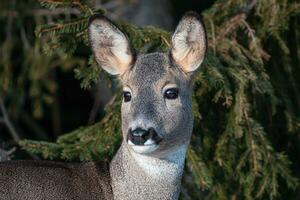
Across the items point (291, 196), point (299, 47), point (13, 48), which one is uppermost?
point (299, 47)

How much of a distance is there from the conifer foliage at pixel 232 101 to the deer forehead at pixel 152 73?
23.3 inches

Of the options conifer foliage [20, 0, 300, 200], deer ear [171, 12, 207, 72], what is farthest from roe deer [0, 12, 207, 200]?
conifer foliage [20, 0, 300, 200]

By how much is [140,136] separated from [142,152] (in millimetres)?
119

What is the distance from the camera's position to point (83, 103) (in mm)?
11562

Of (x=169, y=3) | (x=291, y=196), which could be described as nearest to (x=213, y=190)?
(x=291, y=196)

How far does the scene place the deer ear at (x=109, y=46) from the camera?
18.2 feet

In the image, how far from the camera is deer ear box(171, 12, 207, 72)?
5.51 m

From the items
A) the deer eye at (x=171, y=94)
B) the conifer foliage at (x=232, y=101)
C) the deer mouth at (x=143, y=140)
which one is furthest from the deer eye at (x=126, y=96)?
the conifer foliage at (x=232, y=101)

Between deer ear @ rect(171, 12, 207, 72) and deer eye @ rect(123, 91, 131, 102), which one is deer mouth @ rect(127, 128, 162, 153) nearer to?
deer eye @ rect(123, 91, 131, 102)

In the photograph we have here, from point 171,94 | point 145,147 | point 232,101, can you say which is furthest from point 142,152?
point 232,101

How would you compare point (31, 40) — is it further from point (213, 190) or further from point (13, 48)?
point (213, 190)

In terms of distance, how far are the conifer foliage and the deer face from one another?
1.61 ft

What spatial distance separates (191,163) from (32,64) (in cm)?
334

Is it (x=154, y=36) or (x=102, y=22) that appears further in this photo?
(x=154, y=36)
